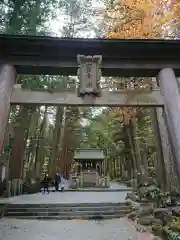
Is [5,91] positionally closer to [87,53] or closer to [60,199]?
[87,53]

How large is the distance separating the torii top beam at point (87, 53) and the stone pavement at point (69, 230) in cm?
538

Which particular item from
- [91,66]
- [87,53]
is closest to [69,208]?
[91,66]

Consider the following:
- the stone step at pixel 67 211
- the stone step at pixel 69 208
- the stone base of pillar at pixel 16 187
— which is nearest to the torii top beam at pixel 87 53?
the stone step at pixel 67 211

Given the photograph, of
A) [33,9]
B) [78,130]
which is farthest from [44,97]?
[78,130]

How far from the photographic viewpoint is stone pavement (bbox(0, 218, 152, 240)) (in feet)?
24.8

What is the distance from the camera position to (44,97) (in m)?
5.04

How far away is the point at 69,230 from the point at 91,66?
21.1ft

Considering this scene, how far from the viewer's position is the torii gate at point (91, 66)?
5.00 meters

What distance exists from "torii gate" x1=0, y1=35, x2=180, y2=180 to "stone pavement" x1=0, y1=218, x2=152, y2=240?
4.79 metres

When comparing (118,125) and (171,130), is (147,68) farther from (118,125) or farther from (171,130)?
(118,125)

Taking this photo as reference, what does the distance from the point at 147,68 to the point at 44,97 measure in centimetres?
258

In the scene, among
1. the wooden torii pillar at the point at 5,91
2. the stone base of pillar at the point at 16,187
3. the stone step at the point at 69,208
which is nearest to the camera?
the wooden torii pillar at the point at 5,91

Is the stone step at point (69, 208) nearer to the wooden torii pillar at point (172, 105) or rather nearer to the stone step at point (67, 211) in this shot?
the stone step at point (67, 211)

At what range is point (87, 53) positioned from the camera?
539 cm
